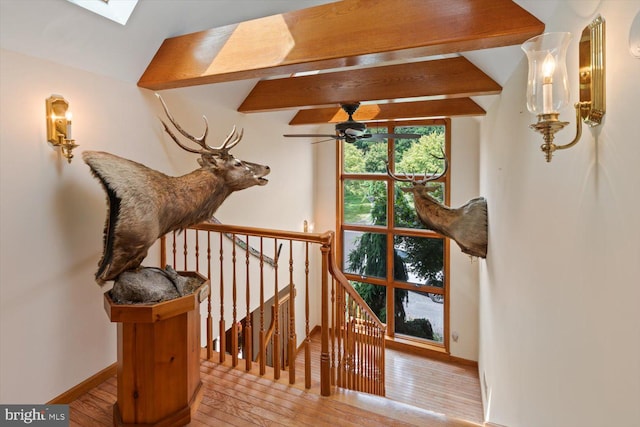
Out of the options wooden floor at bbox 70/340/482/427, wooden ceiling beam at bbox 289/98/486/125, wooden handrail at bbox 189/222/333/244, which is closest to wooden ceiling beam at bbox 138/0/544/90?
wooden handrail at bbox 189/222/333/244

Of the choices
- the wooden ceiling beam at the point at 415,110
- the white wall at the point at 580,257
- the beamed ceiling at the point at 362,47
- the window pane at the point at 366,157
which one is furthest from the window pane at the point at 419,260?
the white wall at the point at 580,257

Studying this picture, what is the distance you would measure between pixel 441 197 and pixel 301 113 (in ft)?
9.51

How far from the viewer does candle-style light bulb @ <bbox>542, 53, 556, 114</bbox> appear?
1.02m

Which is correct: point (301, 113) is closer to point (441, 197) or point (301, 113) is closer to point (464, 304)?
point (441, 197)

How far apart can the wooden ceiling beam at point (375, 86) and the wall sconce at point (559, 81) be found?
201cm

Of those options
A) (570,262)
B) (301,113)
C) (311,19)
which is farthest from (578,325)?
(301,113)

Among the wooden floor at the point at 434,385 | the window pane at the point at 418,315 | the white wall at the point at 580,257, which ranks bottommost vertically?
the wooden floor at the point at 434,385

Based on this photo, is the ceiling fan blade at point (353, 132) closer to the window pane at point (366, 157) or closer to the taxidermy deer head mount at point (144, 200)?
the taxidermy deer head mount at point (144, 200)

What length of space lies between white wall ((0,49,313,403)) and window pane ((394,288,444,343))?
4839 mm

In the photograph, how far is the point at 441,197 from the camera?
5895 mm

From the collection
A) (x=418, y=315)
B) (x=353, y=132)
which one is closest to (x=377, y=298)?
(x=418, y=315)

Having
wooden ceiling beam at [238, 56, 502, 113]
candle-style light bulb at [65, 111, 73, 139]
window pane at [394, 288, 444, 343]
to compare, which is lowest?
window pane at [394, 288, 444, 343]

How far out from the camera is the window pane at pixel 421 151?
5859 mm

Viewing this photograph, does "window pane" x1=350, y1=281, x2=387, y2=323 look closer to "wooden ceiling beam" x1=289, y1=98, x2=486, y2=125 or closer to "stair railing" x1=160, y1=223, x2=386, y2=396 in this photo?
"stair railing" x1=160, y1=223, x2=386, y2=396
